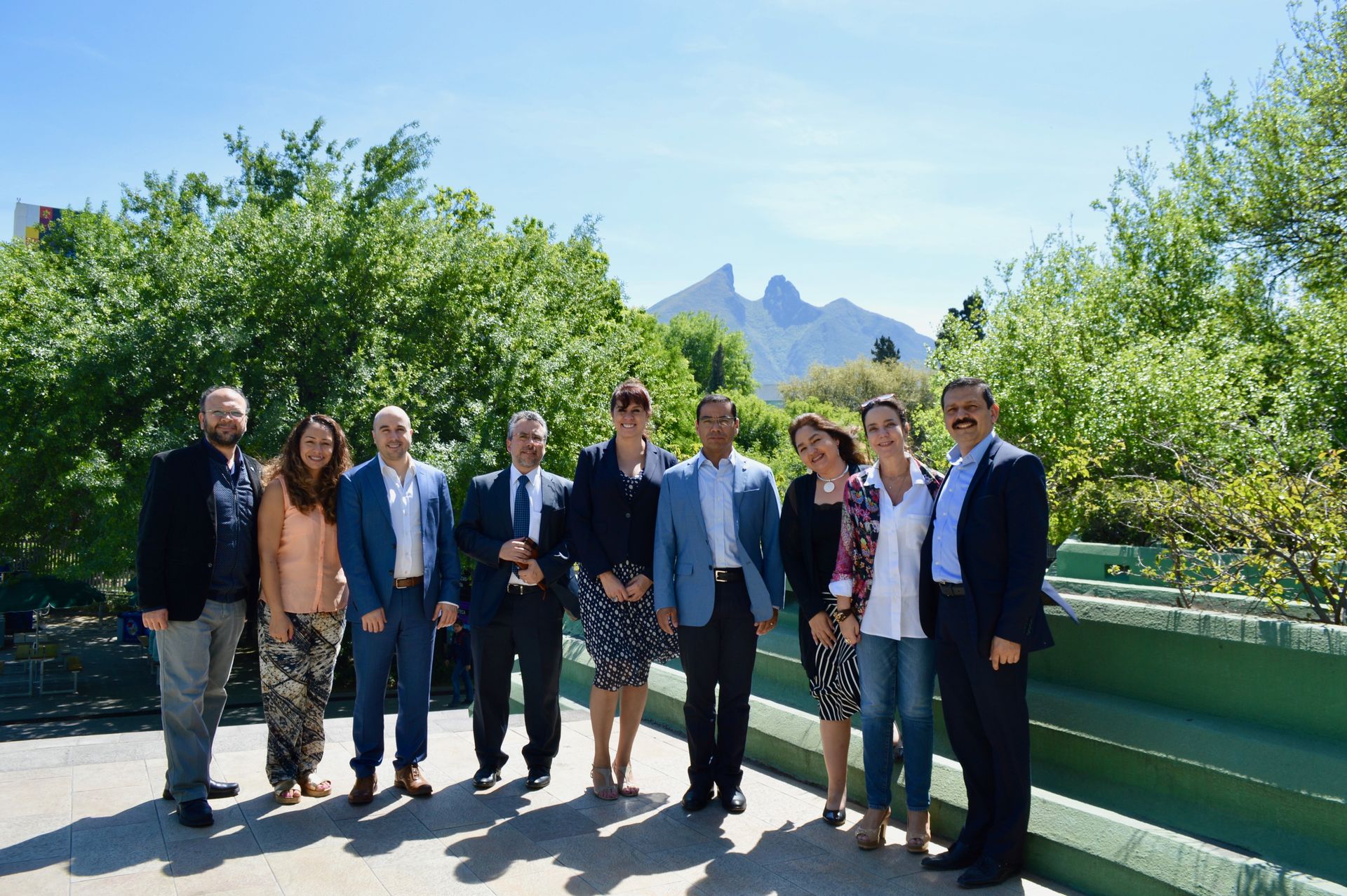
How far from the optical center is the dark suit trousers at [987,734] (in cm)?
383

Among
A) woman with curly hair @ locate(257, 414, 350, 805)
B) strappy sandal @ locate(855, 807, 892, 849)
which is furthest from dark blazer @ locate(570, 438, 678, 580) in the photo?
strappy sandal @ locate(855, 807, 892, 849)

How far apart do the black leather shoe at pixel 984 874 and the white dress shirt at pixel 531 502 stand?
8.39 feet

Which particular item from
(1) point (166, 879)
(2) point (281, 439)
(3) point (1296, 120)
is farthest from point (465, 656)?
(3) point (1296, 120)

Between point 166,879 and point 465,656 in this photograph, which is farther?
point 465,656

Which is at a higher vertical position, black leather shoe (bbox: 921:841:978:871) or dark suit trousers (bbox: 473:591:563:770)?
dark suit trousers (bbox: 473:591:563:770)

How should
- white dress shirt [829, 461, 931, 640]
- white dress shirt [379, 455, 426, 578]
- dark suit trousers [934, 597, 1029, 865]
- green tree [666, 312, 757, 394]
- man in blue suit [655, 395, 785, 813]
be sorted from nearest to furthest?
dark suit trousers [934, 597, 1029, 865]
white dress shirt [829, 461, 931, 640]
man in blue suit [655, 395, 785, 813]
white dress shirt [379, 455, 426, 578]
green tree [666, 312, 757, 394]

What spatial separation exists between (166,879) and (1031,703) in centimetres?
388

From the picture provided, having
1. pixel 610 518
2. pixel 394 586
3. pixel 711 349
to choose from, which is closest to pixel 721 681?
pixel 610 518

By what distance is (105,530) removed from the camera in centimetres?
1301

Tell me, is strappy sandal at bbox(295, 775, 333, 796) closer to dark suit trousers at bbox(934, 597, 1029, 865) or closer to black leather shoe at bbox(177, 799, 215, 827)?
black leather shoe at bbox(177, 799, 215, 827)

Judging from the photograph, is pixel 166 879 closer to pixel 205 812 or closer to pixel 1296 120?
pixel 205 812

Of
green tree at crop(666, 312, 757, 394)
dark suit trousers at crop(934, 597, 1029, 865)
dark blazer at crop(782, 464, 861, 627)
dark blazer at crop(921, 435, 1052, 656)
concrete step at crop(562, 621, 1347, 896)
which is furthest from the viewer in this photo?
green tree at crop(666, 312, 757, 394)

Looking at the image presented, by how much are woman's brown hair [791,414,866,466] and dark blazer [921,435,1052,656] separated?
34.6 inches

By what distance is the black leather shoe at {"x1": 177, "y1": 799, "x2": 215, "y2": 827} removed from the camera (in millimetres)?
4281
